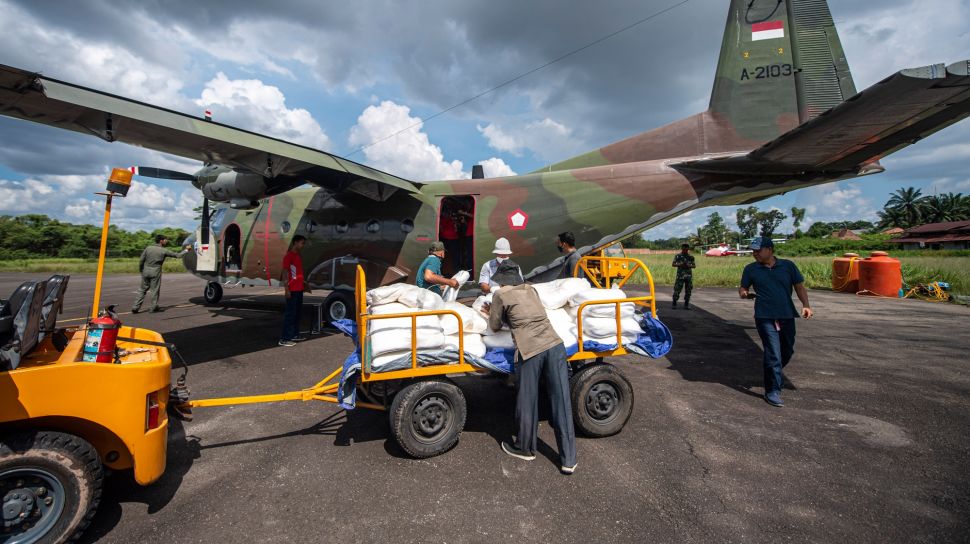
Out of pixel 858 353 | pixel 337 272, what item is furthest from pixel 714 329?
pixel 337 272

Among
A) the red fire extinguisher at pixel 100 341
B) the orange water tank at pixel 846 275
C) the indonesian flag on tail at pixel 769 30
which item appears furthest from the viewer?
the orange water tank at pixel 846 275

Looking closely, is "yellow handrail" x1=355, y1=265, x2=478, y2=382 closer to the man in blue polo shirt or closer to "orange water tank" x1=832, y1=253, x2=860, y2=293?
the man in blue polo shirt

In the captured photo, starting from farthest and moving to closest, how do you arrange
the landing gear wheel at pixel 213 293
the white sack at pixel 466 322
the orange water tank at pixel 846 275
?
the orange water tank at pixel 846 275
the landing gear wheel at pixel 213 293
the white sack at pixel 466 322

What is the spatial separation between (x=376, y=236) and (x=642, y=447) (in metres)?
7.35

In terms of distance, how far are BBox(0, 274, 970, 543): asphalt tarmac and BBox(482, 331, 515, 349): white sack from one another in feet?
3.32

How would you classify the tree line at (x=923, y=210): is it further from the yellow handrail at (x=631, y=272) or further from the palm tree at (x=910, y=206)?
the yellow handrail at (x=631, y=272)

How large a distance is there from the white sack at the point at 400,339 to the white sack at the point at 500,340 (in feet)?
1.69

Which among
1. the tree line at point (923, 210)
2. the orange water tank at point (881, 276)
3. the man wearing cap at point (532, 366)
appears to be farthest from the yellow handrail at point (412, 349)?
the tree line at point (923, 210)

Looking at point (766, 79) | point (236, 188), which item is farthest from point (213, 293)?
point (766, 79)

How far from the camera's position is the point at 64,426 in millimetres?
2674

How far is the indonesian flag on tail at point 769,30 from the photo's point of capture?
311 inches

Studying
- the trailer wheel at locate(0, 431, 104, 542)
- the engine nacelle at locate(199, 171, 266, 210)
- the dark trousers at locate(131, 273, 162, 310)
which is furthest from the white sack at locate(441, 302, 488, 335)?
the dark trousers at locate(131, 273, 162, 310)

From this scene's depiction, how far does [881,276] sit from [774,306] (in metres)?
14.5

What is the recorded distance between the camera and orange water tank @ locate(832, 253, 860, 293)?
51.9ft
